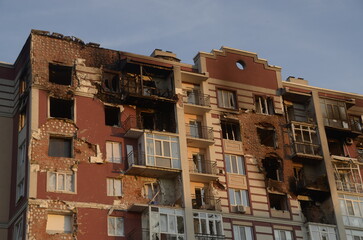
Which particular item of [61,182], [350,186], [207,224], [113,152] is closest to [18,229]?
[61,182]

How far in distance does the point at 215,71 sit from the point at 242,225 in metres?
14.4

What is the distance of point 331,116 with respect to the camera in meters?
66.4

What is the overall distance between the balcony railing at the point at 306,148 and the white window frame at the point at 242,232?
9088 millimetres

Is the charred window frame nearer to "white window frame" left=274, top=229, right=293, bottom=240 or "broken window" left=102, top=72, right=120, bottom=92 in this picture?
"white window frame" left=274, top=229, right=293, bottom=240

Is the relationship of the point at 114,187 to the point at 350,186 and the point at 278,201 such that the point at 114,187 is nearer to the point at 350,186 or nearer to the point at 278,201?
the point at 278,201

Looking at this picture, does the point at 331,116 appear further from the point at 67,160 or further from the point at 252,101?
the point at 67,160

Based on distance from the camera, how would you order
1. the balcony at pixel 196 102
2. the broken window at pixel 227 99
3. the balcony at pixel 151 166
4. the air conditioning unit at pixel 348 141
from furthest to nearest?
1. the air conditioning unit at pixel 348 141
2. the broken window at pixel 227 99
3. the balcony at pixel 196 102
4. the balcony at pixel 151 166

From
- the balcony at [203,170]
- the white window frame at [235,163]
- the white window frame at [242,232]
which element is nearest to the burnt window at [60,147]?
the balcony at [203,170]

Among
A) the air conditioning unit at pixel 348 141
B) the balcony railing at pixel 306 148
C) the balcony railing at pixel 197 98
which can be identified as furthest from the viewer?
the air conditioning unit at pixel 348 141

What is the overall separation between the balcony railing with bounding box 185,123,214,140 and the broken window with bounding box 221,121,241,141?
74.3 inches

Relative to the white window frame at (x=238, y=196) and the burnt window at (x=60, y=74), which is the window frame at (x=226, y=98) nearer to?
the white window frame at (x=238, y=196)

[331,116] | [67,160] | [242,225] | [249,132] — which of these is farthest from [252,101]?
[67,160]

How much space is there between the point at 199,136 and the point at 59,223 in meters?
14.9

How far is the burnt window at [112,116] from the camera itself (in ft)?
190
